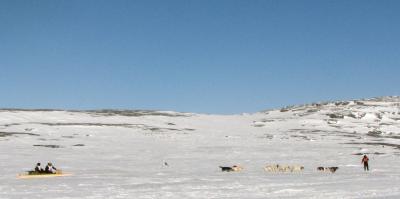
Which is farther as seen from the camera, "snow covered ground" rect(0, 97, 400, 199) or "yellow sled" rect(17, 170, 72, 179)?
"yellow sled" rect(17, 170, 72, 179)

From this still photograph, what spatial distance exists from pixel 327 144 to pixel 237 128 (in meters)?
33.6

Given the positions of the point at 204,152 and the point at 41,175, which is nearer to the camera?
the point at 41,175

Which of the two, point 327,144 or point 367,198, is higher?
point 327,144

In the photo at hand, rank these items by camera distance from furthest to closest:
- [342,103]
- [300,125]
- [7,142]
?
1. [342,103]
2. [300,125]
3. [7,142]

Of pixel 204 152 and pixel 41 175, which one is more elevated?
pixel 204 152

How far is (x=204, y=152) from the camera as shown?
7288cm

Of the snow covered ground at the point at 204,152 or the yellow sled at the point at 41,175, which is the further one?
the yellow sled at the point at 41,175

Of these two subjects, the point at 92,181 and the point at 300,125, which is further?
the point at 300,125

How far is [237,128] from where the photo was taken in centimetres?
12162

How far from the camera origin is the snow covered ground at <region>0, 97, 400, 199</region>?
31891 mm

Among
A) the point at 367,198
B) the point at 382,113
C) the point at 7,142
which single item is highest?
the point at 382,113

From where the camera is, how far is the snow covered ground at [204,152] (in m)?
31.9

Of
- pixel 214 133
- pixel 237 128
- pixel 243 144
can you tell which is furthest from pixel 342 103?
pixel 243 144

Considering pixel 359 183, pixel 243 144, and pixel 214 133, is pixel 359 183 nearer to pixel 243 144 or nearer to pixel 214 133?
pixel 243 144
